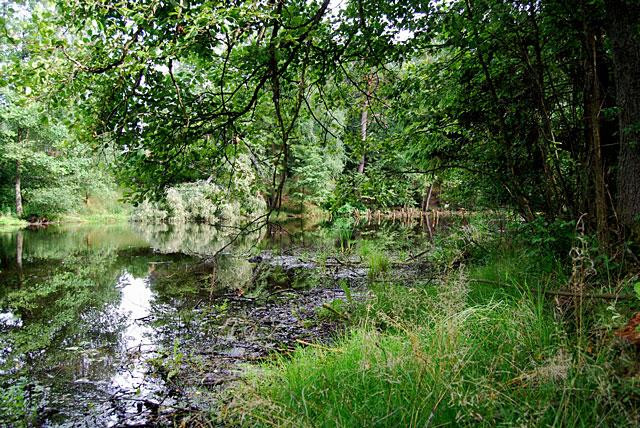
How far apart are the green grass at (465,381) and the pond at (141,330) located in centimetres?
58

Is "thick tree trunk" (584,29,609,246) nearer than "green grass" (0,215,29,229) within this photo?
Yes

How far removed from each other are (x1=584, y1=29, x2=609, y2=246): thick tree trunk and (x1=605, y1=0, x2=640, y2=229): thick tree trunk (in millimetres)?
164

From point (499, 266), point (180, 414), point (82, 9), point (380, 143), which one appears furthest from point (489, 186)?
point (82, 9)

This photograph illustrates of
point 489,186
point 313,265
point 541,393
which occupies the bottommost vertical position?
point 313,265

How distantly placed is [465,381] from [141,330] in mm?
4479

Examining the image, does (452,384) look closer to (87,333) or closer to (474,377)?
(474,377)

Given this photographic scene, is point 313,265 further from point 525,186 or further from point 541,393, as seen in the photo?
point 541,393

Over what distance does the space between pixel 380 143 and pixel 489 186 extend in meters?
1.70

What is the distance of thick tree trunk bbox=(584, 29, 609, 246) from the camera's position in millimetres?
3264

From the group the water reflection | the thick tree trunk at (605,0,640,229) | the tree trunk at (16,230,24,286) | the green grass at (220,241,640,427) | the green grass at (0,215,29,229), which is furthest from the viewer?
the green grass at (0,215,29,229)

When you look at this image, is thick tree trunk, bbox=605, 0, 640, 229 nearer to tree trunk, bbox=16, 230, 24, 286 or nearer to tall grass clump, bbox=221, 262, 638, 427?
tall grass clump, bbox=221, 262, 638, 427

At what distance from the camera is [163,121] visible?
124 inches

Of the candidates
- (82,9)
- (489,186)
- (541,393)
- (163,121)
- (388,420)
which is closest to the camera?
(541,393)

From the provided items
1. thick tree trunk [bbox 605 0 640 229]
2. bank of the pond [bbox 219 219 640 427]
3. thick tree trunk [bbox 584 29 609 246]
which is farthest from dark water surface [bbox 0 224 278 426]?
thick tree trunk [bbox 605 0 640 229]
